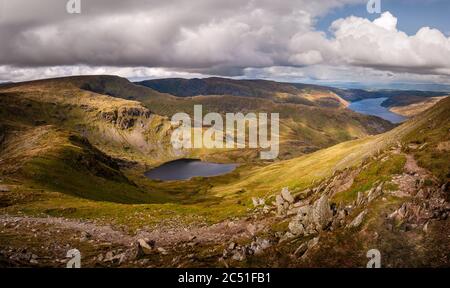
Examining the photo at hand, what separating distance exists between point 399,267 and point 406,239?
365 centimetres

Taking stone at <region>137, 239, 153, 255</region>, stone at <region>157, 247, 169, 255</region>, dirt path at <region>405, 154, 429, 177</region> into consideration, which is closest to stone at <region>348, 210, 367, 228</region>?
dirt path at <region>405, 154, 429, 177</region>

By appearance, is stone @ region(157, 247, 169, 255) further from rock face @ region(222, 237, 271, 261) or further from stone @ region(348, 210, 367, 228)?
stone @ region(348, 210, 367, 228)

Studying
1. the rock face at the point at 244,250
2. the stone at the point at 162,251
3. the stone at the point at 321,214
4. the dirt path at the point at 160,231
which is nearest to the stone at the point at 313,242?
the stone at the point at 321,214

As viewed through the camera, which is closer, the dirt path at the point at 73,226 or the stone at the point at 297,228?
the stone at the point at 297,228

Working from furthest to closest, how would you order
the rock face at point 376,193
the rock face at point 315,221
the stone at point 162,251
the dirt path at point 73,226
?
the dirt path at point 73,226 → the stone at point 162,251 → the rock face at point 376,193 → the rock face at point 315,221

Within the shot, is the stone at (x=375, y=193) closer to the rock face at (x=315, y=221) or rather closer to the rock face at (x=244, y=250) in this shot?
the rock face at (x=315, y=221)

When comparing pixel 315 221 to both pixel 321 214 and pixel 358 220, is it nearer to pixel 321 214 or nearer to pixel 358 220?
pixel 321 214

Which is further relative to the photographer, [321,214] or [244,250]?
[321,214]

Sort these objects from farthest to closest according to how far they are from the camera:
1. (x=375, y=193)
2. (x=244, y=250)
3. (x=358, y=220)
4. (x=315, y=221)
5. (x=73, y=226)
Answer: (x=73, y=226) → (x=375, y=193) → (x=315, y=221) → (x=244, y=250) → (x=358, y=220)

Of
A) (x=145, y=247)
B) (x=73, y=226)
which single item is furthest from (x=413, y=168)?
(x=73, y=226)

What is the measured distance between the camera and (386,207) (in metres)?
39.2

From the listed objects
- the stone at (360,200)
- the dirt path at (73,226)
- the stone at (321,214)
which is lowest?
the dirt path at (73,226)
